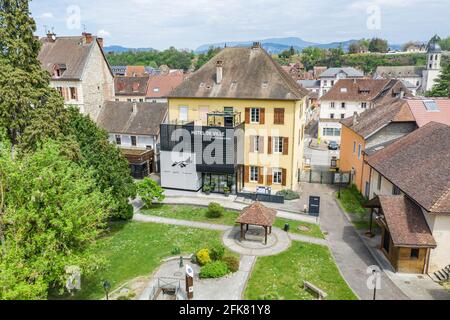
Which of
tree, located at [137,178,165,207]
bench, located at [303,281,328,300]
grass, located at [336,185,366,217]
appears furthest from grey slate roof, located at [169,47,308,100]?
bench, located at [303,281,328,300]

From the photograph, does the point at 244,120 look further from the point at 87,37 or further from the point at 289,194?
the point at 87,37

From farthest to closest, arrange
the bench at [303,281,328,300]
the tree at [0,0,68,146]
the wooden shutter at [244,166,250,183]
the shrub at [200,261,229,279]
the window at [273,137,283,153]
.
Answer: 1. the wooden shutter at [244,166,250,183]
2. the window at [273,137,283,153]
3. the tree at [0,0,68,146]
4. the shrub at [200,261,229,279]
5. the bench at [303,281,328,300]

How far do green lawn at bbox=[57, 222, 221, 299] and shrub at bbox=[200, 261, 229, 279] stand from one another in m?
3.23

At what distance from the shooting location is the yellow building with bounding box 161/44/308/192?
33.4m

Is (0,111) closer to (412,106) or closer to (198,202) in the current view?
(198,202)

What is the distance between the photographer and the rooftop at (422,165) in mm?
20733

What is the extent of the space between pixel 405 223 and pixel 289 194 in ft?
43.1

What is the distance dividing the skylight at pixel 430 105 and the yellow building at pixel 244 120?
11.6 metres

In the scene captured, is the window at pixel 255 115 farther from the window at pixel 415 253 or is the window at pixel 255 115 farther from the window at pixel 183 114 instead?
the window at pixel 415 253

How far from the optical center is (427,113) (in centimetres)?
3241

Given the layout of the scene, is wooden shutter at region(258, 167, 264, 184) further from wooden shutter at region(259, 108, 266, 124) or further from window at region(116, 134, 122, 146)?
window at region(116, 134, 122, 146)

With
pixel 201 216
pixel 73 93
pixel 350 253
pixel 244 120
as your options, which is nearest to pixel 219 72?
pixel 244 120
